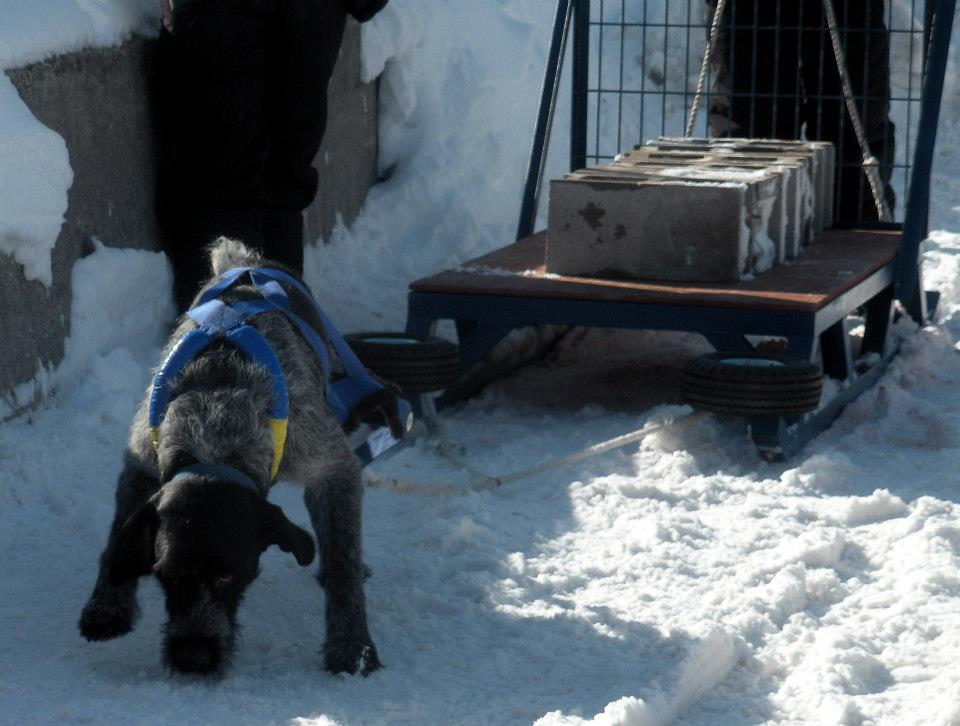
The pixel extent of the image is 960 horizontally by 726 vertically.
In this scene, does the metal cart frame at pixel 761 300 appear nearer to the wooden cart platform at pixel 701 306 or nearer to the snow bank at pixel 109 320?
the wooden cart platform at pixel 701 306

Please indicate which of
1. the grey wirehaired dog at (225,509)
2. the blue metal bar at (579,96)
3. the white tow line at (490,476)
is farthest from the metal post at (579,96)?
the grey wirehaired dog at (225,509)

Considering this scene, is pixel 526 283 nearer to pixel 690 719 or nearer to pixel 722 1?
pixel 722 1

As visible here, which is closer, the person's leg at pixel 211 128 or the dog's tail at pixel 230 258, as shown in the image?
the dog's tail at pixel 230 258

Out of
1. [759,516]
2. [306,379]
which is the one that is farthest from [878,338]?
[306,379]

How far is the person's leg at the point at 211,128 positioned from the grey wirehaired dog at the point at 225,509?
70.8 inches

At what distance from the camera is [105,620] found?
3436mm

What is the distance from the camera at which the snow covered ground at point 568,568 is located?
3.17 m

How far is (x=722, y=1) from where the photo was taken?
20.8 ft

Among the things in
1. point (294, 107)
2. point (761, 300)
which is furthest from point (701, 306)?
point (294, 107)

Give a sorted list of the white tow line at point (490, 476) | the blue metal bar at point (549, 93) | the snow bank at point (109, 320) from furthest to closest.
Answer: the blue metal bar at point (549, 93)
the snow bank at point (109, 320)
the white tow line at point (490, 476)

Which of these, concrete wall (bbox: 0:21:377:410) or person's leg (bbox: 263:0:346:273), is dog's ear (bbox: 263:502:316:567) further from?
person's leg (bbox: 263:0:346:273)

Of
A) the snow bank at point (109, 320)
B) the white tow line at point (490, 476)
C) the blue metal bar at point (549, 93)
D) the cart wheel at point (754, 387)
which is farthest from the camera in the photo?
the blue metal bar at point (549, 93)

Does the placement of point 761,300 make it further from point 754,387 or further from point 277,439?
point 277,439

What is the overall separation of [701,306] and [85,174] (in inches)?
79.1
